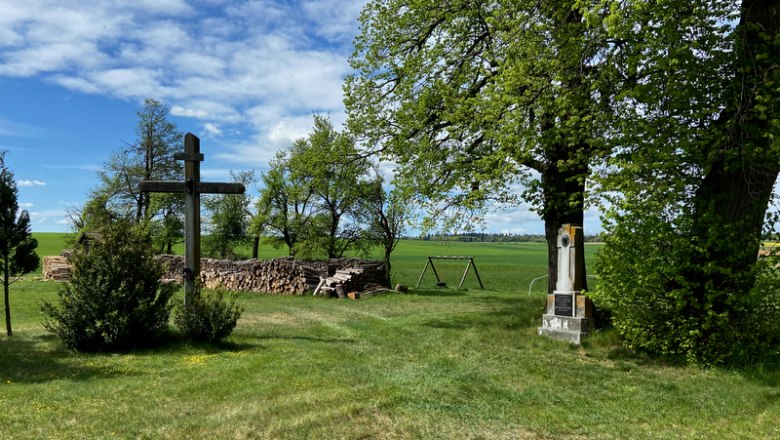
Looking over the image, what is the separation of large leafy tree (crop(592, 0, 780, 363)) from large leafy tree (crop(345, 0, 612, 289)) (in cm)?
118

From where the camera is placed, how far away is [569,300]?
36.4 ft

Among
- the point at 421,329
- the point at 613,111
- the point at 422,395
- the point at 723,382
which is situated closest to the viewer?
the point at 422,395

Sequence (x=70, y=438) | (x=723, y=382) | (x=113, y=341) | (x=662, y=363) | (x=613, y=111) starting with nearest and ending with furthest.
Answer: (x=70, y=438) → (x=723, y=382) → (x=662, y=363) → (x=113, y=341) → (x=613, y=111)

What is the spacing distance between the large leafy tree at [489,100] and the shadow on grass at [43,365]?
827cm

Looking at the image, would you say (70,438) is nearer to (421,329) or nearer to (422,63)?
(421,329)

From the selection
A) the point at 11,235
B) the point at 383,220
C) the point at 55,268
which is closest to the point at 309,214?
the point at 383,220

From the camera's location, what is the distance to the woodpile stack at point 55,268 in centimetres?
2867

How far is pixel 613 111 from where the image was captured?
34.0 feet

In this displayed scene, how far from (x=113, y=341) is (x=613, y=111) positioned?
10440 mm

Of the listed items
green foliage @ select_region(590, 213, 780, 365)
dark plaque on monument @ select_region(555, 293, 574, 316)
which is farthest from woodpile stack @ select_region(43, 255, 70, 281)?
green foliage @ select_region(590, 213, 780, 365)

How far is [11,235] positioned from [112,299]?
456cm

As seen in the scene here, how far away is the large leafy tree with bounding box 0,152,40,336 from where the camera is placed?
11898 mm

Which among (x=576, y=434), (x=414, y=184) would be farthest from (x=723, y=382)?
(x=414, y=184)

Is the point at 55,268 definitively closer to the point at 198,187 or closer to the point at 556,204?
the point at 198,187
